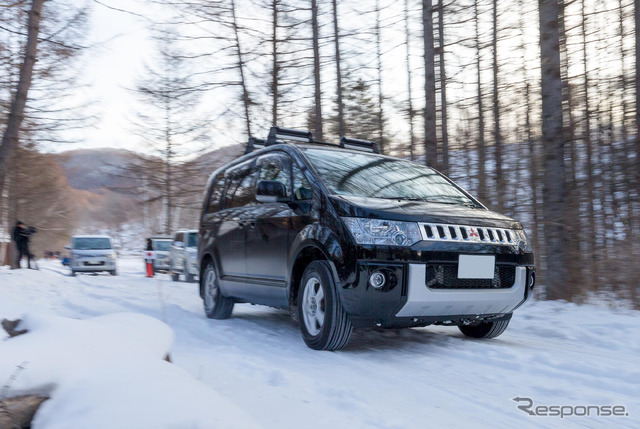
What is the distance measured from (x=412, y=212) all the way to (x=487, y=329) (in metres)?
1.67

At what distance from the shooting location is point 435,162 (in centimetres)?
1042

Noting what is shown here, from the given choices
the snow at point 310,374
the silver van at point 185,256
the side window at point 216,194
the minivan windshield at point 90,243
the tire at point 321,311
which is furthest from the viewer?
the minivan windshield at point 90,243

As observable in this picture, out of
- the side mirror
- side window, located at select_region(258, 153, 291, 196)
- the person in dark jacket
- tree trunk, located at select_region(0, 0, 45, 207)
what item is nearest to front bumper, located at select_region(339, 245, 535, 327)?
the side mirror

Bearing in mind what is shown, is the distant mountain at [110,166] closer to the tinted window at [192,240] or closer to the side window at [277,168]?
the tinted window at [192,240]

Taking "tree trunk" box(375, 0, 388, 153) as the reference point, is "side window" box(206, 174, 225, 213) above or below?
below

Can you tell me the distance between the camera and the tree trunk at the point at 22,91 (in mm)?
12211

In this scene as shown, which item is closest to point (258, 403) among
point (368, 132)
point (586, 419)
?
point (586, 419)

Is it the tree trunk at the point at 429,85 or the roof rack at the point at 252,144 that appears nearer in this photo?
the roof rack at the point at 252,144

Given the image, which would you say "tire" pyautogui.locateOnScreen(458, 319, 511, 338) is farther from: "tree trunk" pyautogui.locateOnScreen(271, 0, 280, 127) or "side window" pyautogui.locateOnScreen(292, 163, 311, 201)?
"tree trunk" pyautogui.locateOnScreen(271, 0, 280, 127)

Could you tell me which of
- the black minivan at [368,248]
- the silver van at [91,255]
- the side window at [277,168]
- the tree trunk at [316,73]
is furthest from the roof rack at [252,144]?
the silver van at [91,255]

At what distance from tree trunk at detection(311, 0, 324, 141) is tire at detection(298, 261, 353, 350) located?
1097 cm

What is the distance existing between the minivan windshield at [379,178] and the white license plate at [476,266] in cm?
81

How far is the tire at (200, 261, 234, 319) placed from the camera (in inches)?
268

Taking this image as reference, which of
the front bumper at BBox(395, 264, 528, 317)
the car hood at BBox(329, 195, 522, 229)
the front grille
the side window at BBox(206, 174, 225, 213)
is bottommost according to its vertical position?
the front bumper at BBox(395, 264, 528, 317)
